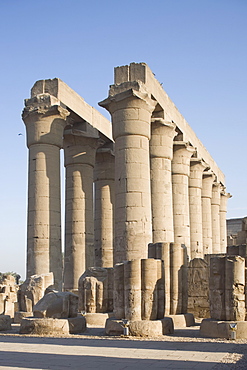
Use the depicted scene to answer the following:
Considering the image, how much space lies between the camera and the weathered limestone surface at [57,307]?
536 inches

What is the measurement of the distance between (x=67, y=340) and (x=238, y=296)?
429 cm

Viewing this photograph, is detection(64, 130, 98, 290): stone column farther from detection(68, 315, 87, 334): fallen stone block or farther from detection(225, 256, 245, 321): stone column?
detection(225, 256, 245, 321): stone column

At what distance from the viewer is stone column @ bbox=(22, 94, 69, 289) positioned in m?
20.6

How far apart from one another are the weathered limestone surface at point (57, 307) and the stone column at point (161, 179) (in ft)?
30.5

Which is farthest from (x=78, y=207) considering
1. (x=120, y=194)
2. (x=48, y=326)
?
(x=48, y=326)

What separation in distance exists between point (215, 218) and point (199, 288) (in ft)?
74.3

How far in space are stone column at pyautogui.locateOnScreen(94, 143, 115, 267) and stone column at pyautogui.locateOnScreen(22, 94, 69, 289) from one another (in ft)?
24.0

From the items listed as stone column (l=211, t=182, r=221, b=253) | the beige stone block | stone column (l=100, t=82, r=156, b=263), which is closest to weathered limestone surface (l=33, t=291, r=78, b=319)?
the beige stone block

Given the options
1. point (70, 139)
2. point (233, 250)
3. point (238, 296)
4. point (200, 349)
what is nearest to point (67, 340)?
point (200, 349)

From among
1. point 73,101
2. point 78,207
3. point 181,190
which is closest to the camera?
point 73,101

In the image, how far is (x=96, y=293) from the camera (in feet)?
54.5

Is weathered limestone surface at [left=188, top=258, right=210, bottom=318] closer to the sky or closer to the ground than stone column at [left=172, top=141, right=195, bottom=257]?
closer to the ground

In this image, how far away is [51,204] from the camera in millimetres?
20984

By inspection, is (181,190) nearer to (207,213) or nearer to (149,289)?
(207,213)
